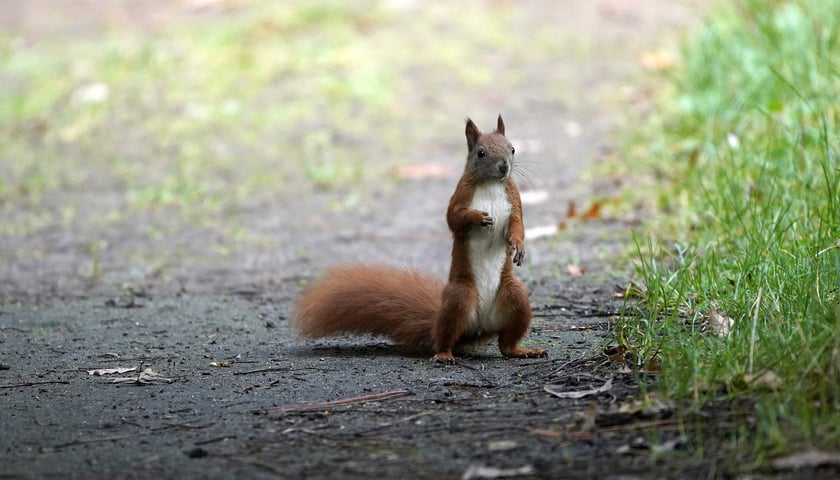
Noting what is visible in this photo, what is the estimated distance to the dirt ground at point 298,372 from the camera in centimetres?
287

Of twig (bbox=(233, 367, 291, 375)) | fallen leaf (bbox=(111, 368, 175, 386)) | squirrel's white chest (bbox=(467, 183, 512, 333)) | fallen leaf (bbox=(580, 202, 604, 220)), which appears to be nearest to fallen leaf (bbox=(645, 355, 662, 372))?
squirrel's white chest (bbox=(467, 183, 512, 333))

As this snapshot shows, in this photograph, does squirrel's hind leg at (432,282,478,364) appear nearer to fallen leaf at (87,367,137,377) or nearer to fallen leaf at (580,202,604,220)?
fallen leaf at (87,367,137,377)

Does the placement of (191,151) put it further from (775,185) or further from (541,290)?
(775,185)

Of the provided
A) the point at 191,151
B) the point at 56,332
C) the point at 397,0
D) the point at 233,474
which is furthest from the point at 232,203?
the point at 233,474

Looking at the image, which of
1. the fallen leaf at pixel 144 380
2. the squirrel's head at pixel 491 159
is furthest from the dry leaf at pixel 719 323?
the fallen leaf at pixel 144 380

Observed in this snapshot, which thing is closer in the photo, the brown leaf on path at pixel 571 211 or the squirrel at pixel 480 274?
the squirrel at pixel 480 274

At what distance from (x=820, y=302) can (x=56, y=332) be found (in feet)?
10.3

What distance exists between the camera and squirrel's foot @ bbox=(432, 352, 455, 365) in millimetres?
3936

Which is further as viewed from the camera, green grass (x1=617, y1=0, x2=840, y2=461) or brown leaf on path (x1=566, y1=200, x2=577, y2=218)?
brown leaf on path (x1=566, y1=200, x2=577, y2=218)

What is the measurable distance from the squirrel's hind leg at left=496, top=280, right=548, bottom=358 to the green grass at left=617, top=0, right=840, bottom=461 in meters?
0.35

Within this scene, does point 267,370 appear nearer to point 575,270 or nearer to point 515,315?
point 515,315

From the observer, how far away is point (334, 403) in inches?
132

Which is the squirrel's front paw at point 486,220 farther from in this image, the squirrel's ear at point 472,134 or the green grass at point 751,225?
the green grass at point 751,225

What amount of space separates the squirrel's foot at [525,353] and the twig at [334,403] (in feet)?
2.12
